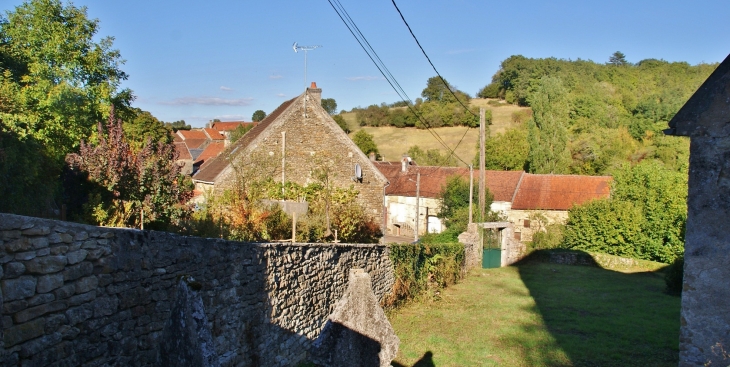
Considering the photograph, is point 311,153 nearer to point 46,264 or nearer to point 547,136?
point 46,264

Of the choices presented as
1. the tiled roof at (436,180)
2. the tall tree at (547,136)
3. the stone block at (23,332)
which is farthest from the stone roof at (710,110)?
the tall tree at (547,136)

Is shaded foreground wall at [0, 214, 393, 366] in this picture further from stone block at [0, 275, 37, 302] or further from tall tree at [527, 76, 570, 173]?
tall tree at [527, 76, 570, 173]

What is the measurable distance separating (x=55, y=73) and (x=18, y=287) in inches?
527

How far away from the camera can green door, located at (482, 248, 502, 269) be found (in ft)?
82.0

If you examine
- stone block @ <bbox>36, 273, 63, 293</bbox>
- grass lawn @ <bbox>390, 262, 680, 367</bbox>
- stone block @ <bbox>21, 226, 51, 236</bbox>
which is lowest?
grass lawn @ <bbox>390, 262, 680, 367</bbox>

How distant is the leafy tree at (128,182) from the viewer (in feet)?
31.3

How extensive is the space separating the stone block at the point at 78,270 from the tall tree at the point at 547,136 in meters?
50.1

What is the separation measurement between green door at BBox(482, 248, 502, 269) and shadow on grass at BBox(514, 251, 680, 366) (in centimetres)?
129

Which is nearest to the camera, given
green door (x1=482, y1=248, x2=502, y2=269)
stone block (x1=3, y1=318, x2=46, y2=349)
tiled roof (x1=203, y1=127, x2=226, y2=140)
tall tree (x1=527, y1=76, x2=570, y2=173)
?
stone block (x1=3, y1=318, x2=46, y2=349)

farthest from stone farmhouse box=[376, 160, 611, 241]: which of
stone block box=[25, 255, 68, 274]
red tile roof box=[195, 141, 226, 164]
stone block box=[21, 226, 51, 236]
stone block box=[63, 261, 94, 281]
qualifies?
stone block box=[21, 226, 51, 236]

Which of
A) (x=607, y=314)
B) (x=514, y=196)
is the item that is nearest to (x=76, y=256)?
(x=607, y=314)

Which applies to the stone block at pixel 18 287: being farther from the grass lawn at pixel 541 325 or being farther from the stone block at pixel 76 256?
the grass lawn at pixel 541 325

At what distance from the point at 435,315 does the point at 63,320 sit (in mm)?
10612

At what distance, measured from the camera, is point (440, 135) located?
76.9 m
